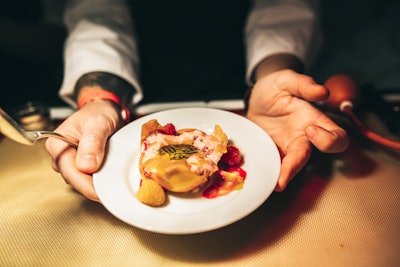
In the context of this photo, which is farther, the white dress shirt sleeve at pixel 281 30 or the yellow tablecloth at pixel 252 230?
the white dress shirt sleeve at pixel 281 30

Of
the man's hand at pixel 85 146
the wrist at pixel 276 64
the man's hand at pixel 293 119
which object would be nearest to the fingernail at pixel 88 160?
the man's hand at pixel 85 146

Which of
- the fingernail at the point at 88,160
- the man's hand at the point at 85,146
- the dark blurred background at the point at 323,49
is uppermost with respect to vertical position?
the fingernail at the point at 88,160

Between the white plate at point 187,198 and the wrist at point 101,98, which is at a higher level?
the white plate at point 187,198

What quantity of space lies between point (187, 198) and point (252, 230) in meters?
0.18

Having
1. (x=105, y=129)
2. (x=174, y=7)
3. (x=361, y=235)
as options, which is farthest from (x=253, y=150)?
(x=174, y=7)

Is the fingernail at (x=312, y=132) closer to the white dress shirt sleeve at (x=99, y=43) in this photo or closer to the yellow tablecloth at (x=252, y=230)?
the yellow tablecloth at (x=252, y=230)

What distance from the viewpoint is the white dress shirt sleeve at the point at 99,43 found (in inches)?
51.4

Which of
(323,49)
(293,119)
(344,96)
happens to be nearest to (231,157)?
(293,119)

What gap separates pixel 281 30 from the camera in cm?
140

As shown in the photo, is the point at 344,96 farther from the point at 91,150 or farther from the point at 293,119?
the point at 91,150

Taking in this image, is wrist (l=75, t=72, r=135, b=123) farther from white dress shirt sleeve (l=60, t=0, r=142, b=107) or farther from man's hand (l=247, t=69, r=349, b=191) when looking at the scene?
man's hand (l=247, t=69, r=349, b=191)

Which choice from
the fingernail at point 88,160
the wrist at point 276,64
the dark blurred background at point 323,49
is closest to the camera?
the fingernail at point 88,160

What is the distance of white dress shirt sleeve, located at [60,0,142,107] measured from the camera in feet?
4.28

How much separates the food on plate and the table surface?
116 mm
